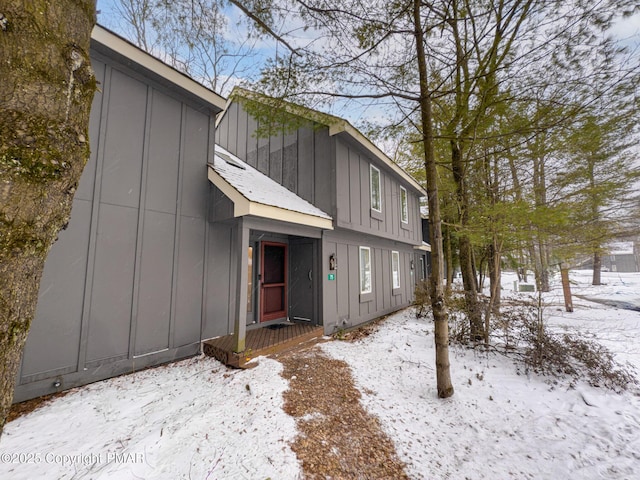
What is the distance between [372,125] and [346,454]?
4.28 meters

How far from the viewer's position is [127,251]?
12.9 feet

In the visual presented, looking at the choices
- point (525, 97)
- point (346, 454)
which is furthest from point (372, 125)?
point (346, 454)

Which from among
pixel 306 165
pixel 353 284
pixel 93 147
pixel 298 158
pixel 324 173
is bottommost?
pixel 353 284

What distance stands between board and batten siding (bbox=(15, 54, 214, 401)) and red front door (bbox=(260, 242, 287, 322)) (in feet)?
5.00

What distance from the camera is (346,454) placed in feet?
7.85

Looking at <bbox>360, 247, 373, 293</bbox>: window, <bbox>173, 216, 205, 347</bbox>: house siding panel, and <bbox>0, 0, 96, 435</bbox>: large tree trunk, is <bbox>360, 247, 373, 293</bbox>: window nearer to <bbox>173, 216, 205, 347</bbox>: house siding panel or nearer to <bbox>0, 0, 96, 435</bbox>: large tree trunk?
<bbox>173, 216, 205, 347</bbox>: house siding panel

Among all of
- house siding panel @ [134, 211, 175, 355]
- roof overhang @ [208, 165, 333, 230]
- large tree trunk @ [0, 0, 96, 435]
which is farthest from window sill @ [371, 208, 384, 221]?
large tree trunk @ [0, 0, 96, 435]

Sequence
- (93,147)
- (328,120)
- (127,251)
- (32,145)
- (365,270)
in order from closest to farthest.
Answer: (32,145), (93,147), (127,251), (328,120), (365,270)

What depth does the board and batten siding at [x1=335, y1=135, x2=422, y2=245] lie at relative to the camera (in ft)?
20.9

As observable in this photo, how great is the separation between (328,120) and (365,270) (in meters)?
4.25

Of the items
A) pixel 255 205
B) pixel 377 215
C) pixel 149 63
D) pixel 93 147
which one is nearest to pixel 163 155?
pixel 93 147

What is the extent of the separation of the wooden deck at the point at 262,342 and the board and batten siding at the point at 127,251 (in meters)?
0.48

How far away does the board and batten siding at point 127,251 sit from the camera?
3.35m

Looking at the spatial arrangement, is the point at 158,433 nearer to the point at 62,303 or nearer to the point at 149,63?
the point at 62,303
